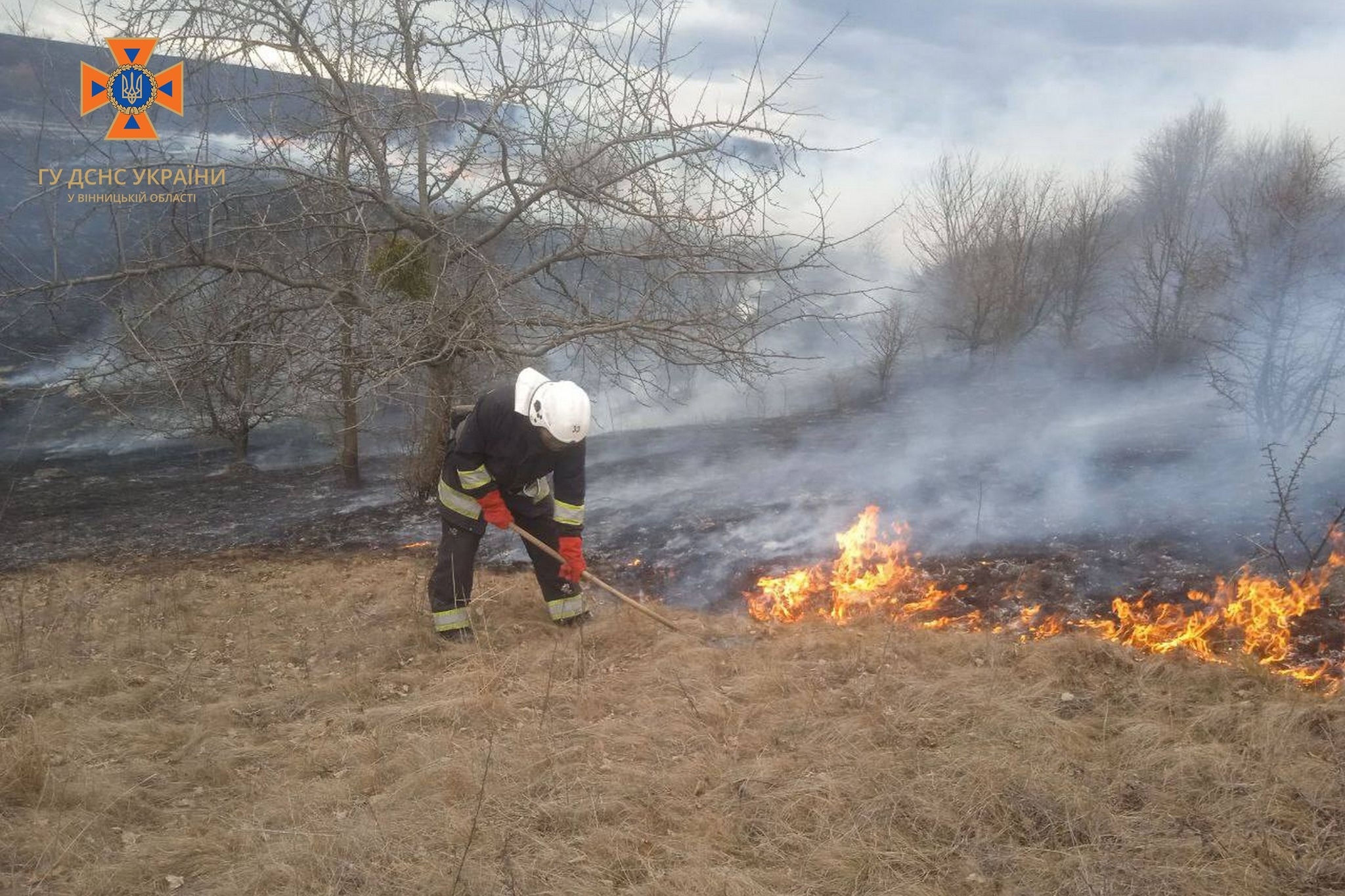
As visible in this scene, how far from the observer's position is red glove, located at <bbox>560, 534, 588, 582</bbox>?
4918 mm

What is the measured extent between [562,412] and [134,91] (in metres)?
3.65

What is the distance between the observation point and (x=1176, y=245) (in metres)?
14.9

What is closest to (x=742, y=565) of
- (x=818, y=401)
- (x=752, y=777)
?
(x=752, y=777)

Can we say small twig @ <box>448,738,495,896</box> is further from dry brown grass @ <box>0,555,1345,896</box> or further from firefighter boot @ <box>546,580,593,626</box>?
firefighter boot @ <box>546,580,593,626</box>

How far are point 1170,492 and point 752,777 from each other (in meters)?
5.43

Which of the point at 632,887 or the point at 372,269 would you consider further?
the point at 372,269

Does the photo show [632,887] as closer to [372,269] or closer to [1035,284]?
[372,269]

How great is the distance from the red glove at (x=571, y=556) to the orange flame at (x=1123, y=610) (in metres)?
1.23

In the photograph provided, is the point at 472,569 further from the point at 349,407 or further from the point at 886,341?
the point at 886,341

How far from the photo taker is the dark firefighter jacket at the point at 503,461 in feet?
15.8

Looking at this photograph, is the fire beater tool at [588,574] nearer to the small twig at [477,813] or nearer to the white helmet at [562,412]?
the white helmet at [562,412]

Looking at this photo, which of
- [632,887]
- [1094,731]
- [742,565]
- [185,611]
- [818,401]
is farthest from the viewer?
[818,401]

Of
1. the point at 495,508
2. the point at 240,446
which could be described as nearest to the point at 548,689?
the point at 495,508

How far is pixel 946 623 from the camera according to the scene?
511 cm
